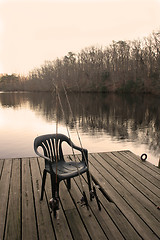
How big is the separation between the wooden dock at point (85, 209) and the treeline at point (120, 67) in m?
23.7

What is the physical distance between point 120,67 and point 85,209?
37.7 metres

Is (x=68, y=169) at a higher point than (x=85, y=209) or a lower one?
higher

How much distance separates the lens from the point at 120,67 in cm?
3712

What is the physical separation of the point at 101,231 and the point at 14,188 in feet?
4.36

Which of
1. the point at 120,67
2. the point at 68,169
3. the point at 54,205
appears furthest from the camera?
the point at 120,67

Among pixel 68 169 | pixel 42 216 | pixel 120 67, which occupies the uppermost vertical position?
pixel 120 67

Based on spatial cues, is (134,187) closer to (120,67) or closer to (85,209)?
(85,209)

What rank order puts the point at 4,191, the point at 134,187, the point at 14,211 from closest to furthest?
1. the point at 14,211
2. the point at 4,191
3. the point at 134,187

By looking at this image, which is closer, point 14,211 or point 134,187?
point 14,211

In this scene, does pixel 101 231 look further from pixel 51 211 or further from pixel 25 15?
pixel 25 15

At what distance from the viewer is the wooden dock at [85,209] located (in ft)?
5.79

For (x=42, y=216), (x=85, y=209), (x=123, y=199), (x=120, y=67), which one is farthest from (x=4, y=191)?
(x=120, y=67)

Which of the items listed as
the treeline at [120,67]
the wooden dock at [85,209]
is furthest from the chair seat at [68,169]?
the treeline at [120,67]

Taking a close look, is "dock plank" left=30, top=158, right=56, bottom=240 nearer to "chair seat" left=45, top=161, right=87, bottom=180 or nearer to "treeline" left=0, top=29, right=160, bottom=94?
"chair seat" left=45, top=161, right=87, bottom=180
